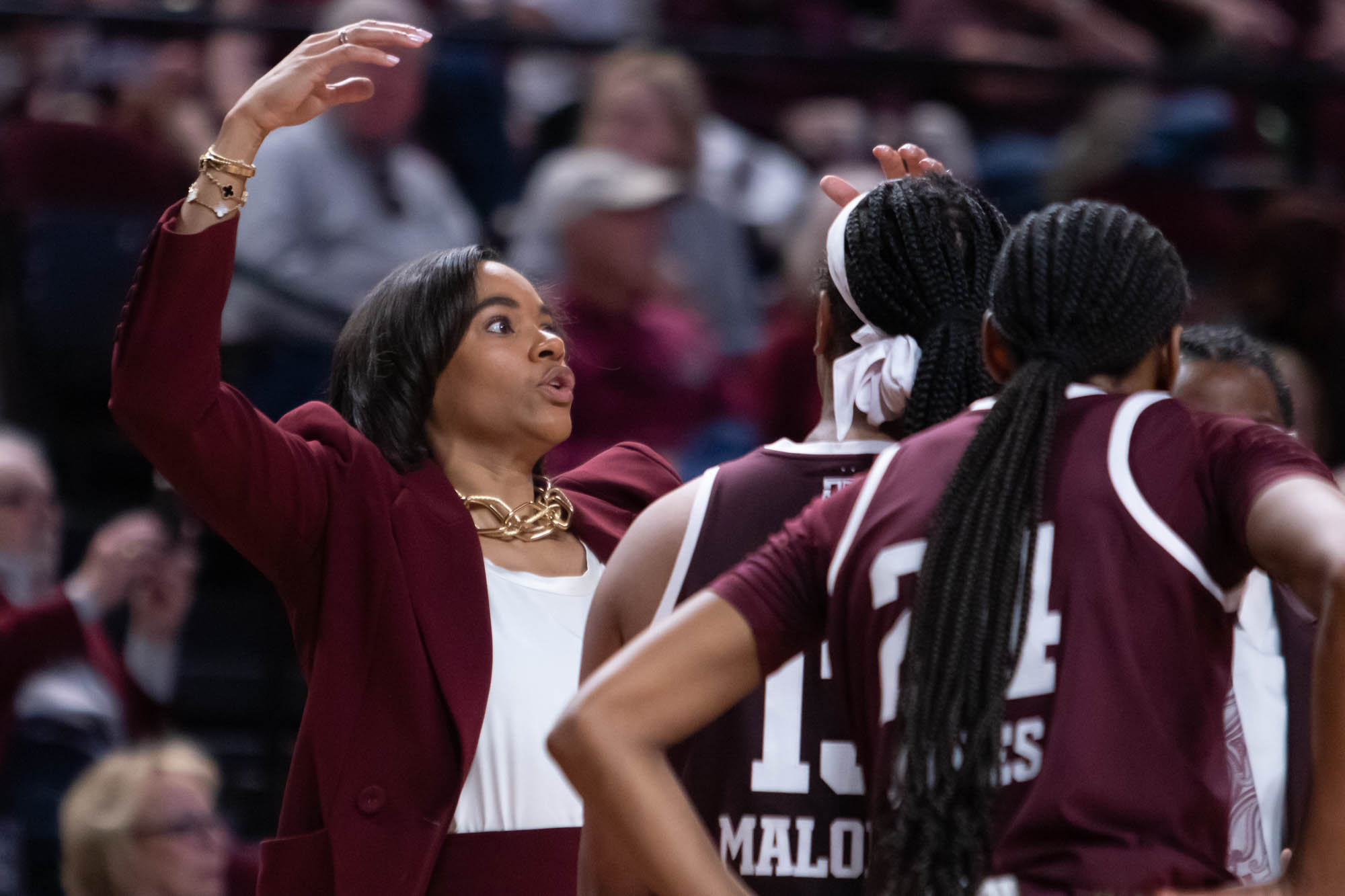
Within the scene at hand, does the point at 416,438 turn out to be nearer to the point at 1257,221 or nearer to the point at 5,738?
the point at 5,738

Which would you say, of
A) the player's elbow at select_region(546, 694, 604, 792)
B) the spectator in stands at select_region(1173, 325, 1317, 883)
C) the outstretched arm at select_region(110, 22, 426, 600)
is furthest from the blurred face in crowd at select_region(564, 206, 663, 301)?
the player's elbow at select_region(546, 694, 604, 792)

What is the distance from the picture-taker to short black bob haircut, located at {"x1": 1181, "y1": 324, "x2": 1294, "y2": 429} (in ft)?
8.38

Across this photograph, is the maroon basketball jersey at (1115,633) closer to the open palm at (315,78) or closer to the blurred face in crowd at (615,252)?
the open palm at (315,78)

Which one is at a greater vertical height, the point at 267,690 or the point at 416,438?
the point at 416,438

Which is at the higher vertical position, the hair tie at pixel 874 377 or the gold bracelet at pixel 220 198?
the gold bracelet at pixel 220 198

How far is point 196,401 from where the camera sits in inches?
74.5

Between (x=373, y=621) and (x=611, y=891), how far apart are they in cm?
55

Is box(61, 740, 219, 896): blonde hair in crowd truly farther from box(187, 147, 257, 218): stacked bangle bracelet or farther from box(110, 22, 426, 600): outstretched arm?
box(187, 147, 257, 218): stacked bangle bracelet

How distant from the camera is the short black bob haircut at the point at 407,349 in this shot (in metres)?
2.34

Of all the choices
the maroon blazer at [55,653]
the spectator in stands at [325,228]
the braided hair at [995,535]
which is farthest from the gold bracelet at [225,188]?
the spectator in stands at [325,228]

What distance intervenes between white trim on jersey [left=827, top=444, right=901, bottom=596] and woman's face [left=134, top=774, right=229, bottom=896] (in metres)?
A: 2.03

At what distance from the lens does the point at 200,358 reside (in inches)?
74.7

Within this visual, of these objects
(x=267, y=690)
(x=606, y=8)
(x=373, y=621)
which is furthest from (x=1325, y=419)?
(x=373, y=621)

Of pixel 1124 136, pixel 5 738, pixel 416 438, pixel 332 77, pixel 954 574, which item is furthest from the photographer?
pixel 1124 136
